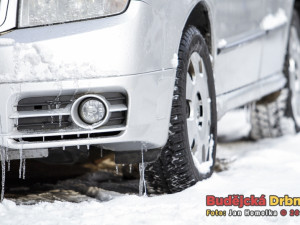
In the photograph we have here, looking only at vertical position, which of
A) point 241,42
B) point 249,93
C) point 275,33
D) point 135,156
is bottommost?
point 135,156

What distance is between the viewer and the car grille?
11.0 ft

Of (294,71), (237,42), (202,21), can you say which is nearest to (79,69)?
(202,21)

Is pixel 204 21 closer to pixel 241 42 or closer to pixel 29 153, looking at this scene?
pixel 241 42

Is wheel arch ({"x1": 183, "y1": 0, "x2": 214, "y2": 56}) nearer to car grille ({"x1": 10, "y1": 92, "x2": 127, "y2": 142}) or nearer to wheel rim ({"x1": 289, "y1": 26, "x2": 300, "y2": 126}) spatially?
car grille ({"x1": 10, "y1": 92, "x2": 127, "y2": 142})

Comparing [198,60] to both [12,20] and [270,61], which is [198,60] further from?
[270,61]

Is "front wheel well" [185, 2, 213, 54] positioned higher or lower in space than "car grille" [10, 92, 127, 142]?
higher

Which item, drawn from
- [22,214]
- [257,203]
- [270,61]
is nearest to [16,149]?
[22,214]

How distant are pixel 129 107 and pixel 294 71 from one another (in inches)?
131

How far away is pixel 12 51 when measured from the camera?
330cm

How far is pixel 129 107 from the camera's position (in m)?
3.39

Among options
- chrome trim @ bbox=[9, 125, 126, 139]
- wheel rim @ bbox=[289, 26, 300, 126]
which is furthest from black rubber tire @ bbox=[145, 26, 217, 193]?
wheel rim @ bbox=[289, 26, 300, 126]

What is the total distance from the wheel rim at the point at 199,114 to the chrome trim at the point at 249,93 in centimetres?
34

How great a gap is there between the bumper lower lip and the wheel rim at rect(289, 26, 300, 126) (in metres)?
2.93

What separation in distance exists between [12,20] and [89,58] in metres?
0.42
